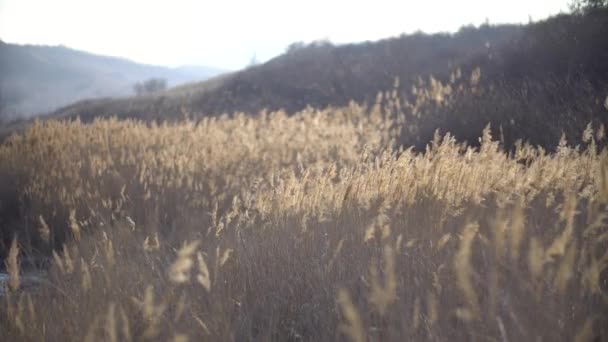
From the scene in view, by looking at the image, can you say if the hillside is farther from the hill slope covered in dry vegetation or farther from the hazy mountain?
the hazy mountain

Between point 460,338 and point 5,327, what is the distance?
1.92 metres

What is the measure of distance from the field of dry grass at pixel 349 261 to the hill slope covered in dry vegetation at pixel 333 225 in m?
0.01

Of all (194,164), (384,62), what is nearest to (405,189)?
Result: (194,164)

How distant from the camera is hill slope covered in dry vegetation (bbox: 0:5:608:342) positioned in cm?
165

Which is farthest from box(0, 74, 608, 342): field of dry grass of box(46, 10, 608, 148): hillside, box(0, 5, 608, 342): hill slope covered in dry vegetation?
box(46, 10, 608, 148): hillside

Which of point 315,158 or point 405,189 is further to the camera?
point 315,158

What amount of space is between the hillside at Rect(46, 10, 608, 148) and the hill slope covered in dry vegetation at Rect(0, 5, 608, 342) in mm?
68

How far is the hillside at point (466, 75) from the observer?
6.45 m

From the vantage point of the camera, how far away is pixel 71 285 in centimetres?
265

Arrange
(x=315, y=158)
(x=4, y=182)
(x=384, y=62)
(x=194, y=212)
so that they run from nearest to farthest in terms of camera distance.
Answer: (x=194, y=212)
(x=4, y=182)
(x=315, y=158)
(x=384, y=62)

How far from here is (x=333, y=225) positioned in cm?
278

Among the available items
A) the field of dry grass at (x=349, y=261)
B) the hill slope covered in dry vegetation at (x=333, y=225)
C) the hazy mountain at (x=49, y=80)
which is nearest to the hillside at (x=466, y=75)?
the hill slope covered in dry vegetation at (x=333, y=225)

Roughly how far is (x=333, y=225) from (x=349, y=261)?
441mm

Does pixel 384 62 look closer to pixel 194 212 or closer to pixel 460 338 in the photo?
pixel 194 212
